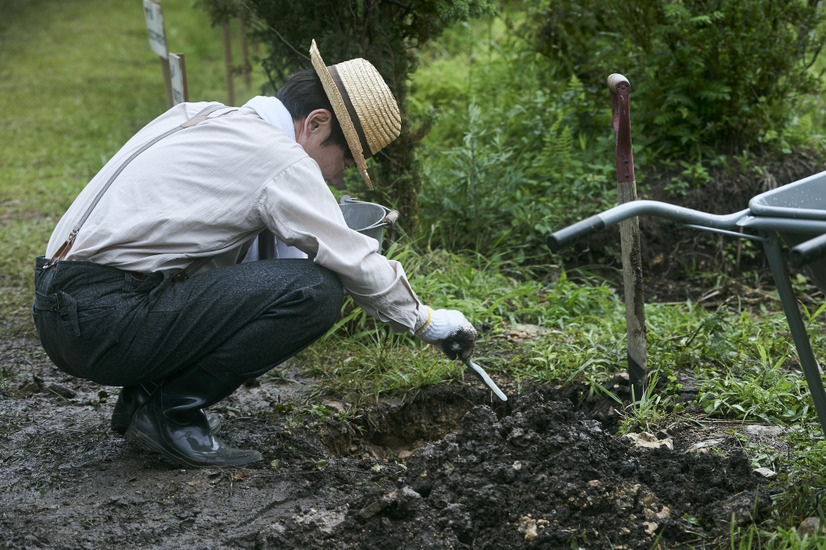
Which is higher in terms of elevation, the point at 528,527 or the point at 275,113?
the point at 275,113

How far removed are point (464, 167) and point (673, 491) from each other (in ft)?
8.70

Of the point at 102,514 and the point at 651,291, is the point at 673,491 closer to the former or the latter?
the point at 102,514

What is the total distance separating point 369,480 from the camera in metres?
2.50

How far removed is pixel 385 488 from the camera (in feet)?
7.77

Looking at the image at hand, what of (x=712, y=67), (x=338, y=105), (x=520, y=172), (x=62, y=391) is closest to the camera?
(x=338, y=105)

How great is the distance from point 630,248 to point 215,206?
1.41 meters

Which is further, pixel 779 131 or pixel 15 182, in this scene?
pixel 15 182

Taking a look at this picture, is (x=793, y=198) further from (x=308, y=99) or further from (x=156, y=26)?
(x=156, y=26)

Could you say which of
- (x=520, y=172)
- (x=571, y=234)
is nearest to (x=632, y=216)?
(x=571, y=234)

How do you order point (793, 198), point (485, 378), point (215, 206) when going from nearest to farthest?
point (793, 198)
point (215, 206)
point (485, 378)

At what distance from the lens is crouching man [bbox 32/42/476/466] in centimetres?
230

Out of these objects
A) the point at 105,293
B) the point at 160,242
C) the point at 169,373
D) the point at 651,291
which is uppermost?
the point at 160,242

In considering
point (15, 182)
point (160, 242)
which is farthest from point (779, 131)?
point (15, 182)

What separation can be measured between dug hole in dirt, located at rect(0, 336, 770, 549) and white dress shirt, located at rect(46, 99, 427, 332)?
0.64 meters
